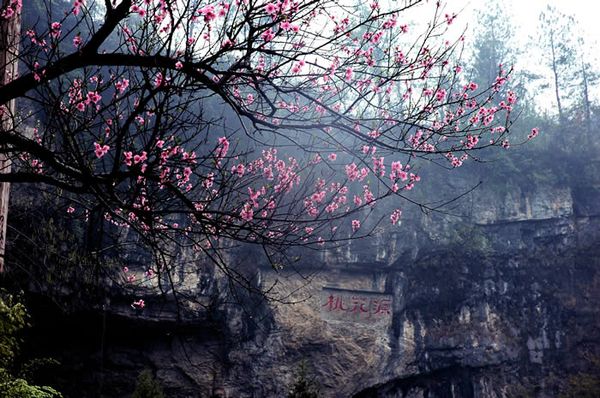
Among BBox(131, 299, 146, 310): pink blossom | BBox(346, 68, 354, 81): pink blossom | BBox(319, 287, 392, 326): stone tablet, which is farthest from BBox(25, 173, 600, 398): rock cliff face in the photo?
BBox(346, 68, 354, 81): pink blossom

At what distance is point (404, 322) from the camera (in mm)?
12828

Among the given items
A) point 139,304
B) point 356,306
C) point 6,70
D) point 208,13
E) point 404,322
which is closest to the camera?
point 208,13

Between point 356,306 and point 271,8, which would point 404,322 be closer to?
point 356,306

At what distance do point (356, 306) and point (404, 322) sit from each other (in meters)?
1.42

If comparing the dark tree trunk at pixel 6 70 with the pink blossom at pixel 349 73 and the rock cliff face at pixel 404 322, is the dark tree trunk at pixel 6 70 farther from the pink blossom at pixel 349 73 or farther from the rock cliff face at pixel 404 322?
the rock cliff face at pixel 404 322

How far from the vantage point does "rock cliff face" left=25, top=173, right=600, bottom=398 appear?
11969 millimetres

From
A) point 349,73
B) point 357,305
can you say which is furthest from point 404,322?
point 349,73

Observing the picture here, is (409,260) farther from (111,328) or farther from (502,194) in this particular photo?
(111,328)

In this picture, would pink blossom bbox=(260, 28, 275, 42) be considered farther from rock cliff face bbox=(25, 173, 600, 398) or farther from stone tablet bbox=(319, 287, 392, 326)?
stone tablet bbox=(319, 287, 392, 326)

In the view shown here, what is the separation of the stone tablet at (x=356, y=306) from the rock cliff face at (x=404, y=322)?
3 cm

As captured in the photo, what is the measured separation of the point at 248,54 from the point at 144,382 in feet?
27.5

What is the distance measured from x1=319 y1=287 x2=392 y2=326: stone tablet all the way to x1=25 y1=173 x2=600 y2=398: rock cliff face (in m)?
0.03

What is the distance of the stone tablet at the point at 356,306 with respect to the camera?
42.1 feet

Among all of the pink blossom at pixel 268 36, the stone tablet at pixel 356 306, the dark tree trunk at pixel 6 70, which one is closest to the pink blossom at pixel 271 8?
the pink blossom at pixel 268 36
